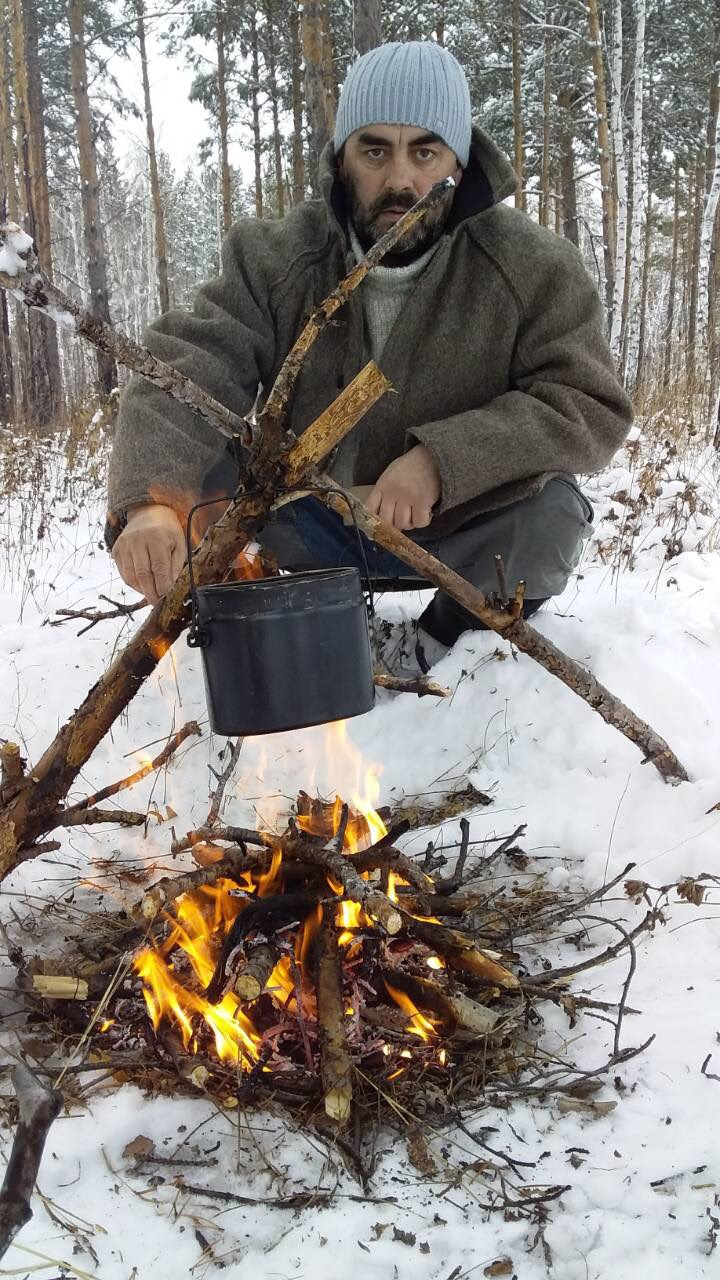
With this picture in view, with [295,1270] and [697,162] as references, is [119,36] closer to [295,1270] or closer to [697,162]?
→ [697,162]

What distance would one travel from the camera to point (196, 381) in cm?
242

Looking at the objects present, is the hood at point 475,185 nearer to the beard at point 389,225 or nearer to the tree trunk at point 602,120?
the beard at point 389,225

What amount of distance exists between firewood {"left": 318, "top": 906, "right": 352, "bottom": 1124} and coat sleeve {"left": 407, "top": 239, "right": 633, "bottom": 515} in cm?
118

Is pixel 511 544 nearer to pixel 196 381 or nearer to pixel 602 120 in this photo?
pixel 196 381

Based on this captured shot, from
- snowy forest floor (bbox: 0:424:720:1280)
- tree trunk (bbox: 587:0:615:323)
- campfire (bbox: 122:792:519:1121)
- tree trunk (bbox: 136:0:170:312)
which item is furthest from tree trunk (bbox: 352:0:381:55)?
tree trunk (bbox: 136:0:170:312)

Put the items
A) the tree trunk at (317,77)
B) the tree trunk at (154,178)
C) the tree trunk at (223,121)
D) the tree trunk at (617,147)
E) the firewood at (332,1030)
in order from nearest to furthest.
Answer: the firewood at (332,1030) < the tree trunk at (317,77) < the tree trunk at (617,147) < the tree trunk at (223,121) < the tree trunk at (154,178)

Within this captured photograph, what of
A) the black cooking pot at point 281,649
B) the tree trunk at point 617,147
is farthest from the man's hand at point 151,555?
the tree trunk at point 617,147

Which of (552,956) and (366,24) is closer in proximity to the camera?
(552,956)

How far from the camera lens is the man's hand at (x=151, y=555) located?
1.88 metres

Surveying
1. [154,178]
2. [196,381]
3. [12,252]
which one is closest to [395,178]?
[196,381]

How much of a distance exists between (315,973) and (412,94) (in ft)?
8.54

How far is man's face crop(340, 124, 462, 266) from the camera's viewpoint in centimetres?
263

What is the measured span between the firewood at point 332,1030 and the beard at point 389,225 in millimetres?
2192

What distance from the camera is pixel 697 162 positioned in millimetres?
15430
